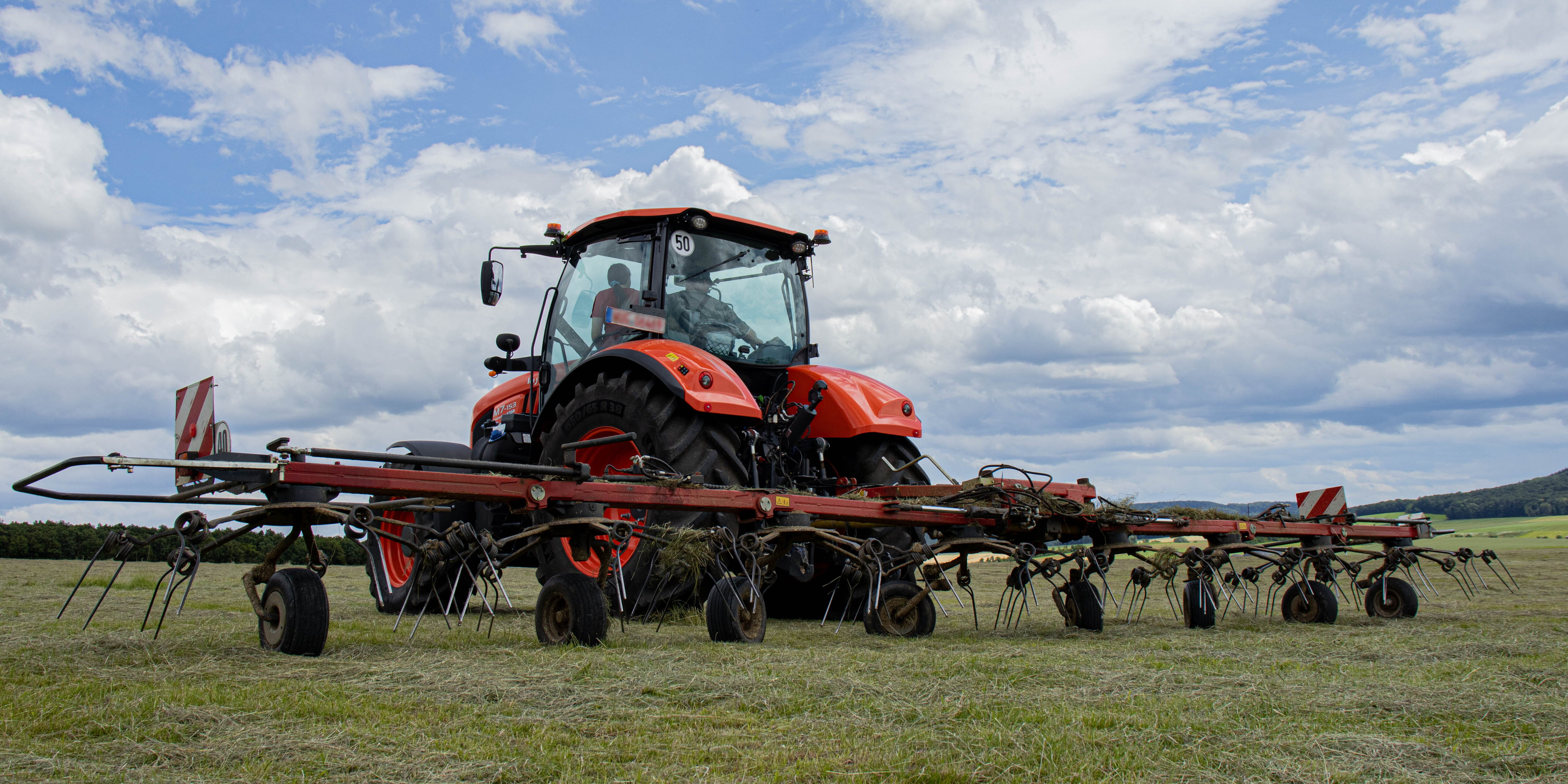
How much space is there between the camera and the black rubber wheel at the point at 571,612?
424 cm

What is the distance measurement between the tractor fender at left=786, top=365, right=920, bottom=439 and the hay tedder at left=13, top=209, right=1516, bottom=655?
0.07 feet

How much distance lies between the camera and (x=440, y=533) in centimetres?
490

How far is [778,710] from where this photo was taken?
2912mm

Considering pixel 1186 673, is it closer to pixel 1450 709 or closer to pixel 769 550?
pixel 1450 709

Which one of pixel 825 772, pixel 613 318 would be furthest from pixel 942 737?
pixel 613 318

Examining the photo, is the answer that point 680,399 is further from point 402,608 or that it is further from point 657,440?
point 402,608

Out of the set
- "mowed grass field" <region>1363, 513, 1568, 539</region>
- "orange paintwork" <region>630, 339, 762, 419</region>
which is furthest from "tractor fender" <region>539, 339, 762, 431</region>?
"mowed grass field" <region>1363, 513, 1568, 539</region>

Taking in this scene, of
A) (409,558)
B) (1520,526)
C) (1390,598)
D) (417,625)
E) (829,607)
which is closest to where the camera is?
(417,625)

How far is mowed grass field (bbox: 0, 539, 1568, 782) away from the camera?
7.52ft

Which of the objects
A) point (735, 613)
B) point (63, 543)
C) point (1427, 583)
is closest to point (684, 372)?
point (735, 613)

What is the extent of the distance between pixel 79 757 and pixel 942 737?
76.6 inches

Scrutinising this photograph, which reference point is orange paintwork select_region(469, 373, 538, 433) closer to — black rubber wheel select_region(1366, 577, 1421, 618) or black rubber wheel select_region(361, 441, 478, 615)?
black rubber wheel select_region(361, 441, 478, 615)

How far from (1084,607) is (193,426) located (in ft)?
14.0

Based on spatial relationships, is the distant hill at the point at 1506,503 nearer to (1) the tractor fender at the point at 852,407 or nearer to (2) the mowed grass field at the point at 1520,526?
(2) the mowed grass field at the point at 1520,526
